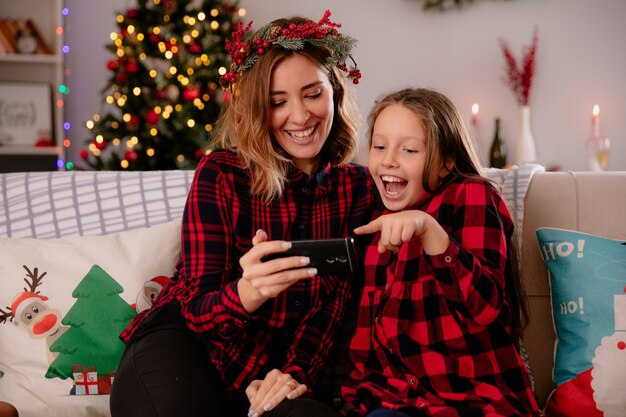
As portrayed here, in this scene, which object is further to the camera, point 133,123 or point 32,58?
point 32,58

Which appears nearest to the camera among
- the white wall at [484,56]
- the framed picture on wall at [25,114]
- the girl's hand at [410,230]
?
the girl's hand at [410,230]

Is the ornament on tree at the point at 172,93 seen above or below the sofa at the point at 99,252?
above

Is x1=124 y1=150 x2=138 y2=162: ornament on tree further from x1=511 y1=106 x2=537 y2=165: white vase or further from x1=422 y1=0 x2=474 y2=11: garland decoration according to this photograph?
x1=511 y1=106 x2=537 y2=165: white vase

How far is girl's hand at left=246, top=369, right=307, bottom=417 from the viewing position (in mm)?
1245

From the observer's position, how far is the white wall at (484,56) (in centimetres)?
428

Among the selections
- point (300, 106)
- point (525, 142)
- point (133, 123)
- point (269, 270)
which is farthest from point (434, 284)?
point (525, 142)

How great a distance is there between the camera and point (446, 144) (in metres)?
1.41

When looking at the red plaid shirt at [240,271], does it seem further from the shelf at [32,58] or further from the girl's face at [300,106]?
the shelf at [32,58]

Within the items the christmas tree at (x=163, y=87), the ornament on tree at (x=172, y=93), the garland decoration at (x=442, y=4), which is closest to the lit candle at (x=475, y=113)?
the garland decoration at (x=442, y=4)

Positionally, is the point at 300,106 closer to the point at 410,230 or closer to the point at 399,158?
the point at 399,158

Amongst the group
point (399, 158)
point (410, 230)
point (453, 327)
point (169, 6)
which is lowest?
point (453, 327)

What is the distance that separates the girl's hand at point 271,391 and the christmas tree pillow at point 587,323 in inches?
25.2

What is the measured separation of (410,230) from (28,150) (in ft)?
12.0

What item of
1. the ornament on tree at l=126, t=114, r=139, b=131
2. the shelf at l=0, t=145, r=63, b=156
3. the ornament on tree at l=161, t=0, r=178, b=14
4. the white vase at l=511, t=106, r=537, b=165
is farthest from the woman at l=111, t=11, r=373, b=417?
the shelf at l=0, t=145, r=63, b=156
